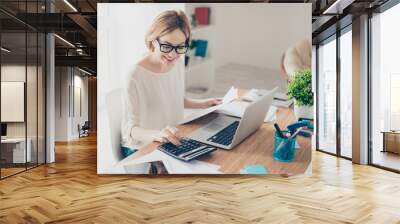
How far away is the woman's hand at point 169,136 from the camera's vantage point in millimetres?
6109

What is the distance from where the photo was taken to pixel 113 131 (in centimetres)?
616

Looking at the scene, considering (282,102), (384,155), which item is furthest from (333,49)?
(282,102)

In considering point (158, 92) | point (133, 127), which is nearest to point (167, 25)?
point (158, 92)

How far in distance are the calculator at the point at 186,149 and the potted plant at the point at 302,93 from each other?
1.65 m

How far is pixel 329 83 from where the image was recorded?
1016 cm

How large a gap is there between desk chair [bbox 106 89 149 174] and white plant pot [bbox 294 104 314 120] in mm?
2611

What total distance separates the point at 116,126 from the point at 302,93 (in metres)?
3.10

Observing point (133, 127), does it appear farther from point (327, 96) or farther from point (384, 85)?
point (327, 96)

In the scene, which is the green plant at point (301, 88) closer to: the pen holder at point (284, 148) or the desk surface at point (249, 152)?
the desk surface at point (249, 152)

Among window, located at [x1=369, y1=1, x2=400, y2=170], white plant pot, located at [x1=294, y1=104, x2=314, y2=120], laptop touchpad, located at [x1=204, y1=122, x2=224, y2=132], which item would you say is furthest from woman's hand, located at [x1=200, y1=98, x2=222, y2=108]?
window, located at [x1=369, y1=1, x2=400, y2=170]

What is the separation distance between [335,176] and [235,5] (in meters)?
3.32

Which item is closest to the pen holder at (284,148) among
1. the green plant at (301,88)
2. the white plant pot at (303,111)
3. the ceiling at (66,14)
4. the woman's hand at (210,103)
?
the white plant pot at (303,111)

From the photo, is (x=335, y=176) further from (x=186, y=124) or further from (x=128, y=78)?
(x=128, y=78)

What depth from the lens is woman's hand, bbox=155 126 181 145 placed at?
611cm
